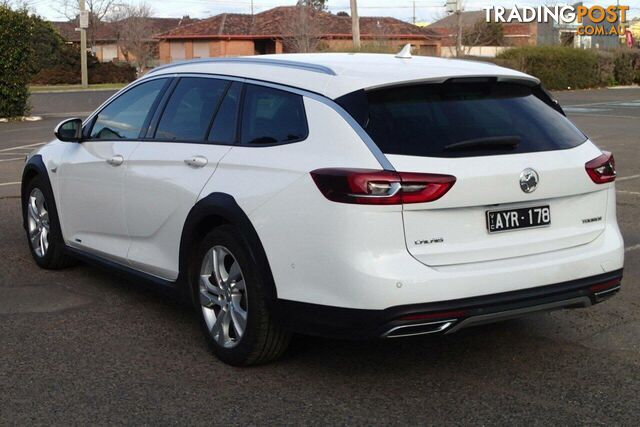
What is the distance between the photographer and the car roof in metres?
4.83

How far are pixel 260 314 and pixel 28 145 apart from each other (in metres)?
15.3

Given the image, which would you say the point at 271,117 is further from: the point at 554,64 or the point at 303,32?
the point at 303,32

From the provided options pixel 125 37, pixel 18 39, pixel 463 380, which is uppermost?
pixel 125 37

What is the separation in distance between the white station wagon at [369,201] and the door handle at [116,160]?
0.37 m

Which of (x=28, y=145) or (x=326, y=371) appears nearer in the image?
(x=326, y=371)

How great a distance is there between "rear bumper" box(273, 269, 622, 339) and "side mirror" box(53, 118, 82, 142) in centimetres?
275

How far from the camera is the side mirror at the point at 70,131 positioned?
687 cm

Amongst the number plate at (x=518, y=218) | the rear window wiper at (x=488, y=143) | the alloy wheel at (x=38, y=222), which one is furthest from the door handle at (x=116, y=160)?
the number plate at (x=518, y=218)

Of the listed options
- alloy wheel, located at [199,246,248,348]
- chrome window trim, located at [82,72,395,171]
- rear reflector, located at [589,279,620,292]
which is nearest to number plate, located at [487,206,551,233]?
rear reflector, located at [589,279,620,292]

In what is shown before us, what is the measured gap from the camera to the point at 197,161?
539cm

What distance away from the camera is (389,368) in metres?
5.17

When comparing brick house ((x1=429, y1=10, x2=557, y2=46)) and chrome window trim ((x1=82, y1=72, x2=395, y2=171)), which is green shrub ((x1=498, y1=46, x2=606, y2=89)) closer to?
brick house ((x1=429, y1=10, x2=557, y2=46))

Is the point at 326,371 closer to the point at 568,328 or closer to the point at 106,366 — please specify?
the point at 106,366

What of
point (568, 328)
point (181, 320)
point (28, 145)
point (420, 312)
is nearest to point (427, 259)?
point (420, 312)
